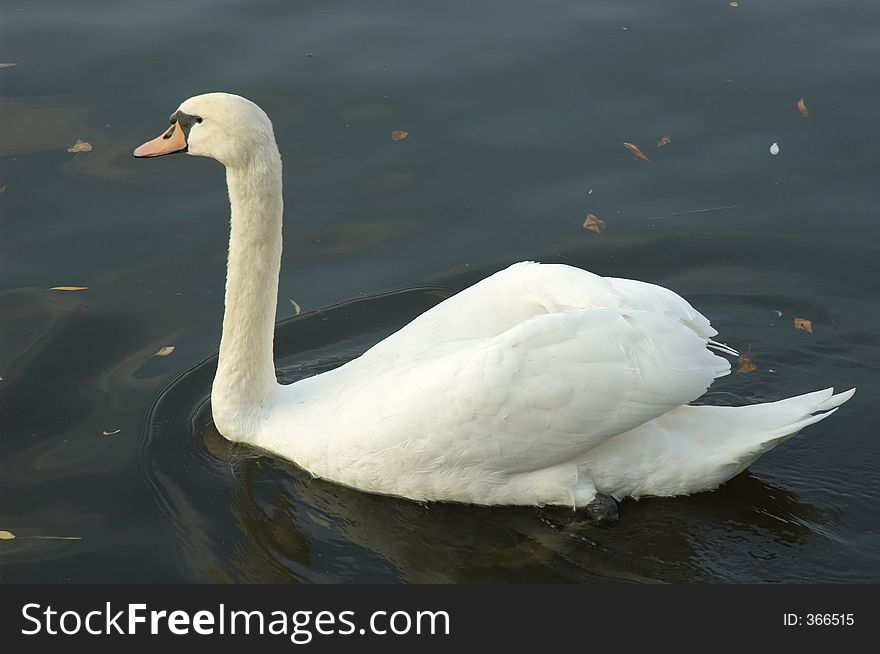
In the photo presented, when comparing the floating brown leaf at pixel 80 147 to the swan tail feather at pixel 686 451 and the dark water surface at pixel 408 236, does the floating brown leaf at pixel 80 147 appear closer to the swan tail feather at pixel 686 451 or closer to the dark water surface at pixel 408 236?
the dark water surface at pixel 408 236

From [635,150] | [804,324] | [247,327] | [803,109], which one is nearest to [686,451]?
[804,324]

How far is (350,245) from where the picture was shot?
1059cm

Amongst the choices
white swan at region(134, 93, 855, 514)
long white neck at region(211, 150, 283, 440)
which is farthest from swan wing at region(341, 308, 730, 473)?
long white neck at region(211, 150, 283, 440)

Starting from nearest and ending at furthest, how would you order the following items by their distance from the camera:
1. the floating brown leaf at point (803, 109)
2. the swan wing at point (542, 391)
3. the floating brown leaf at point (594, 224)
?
the swan wing at point (542, 391) → the floating brown leaf at point (594, 224) → the floating brown leaf at point (803, 109)

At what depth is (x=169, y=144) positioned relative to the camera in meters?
8.08

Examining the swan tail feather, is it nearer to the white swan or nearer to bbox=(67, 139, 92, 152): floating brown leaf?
the white swan

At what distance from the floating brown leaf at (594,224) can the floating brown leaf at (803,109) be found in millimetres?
2663

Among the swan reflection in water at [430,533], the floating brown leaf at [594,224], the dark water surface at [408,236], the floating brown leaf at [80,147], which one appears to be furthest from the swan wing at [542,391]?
the floating brown leaf at [80,147]

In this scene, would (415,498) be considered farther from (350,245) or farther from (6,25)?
(6,25)

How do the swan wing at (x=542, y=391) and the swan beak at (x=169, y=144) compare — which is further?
the swan beak at (x=169, y=144)

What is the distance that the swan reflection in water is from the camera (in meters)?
7.43

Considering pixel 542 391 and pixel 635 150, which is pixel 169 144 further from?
pixel 635 150

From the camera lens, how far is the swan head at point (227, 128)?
7730 millimetres

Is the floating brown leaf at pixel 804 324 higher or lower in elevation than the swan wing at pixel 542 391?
lower
